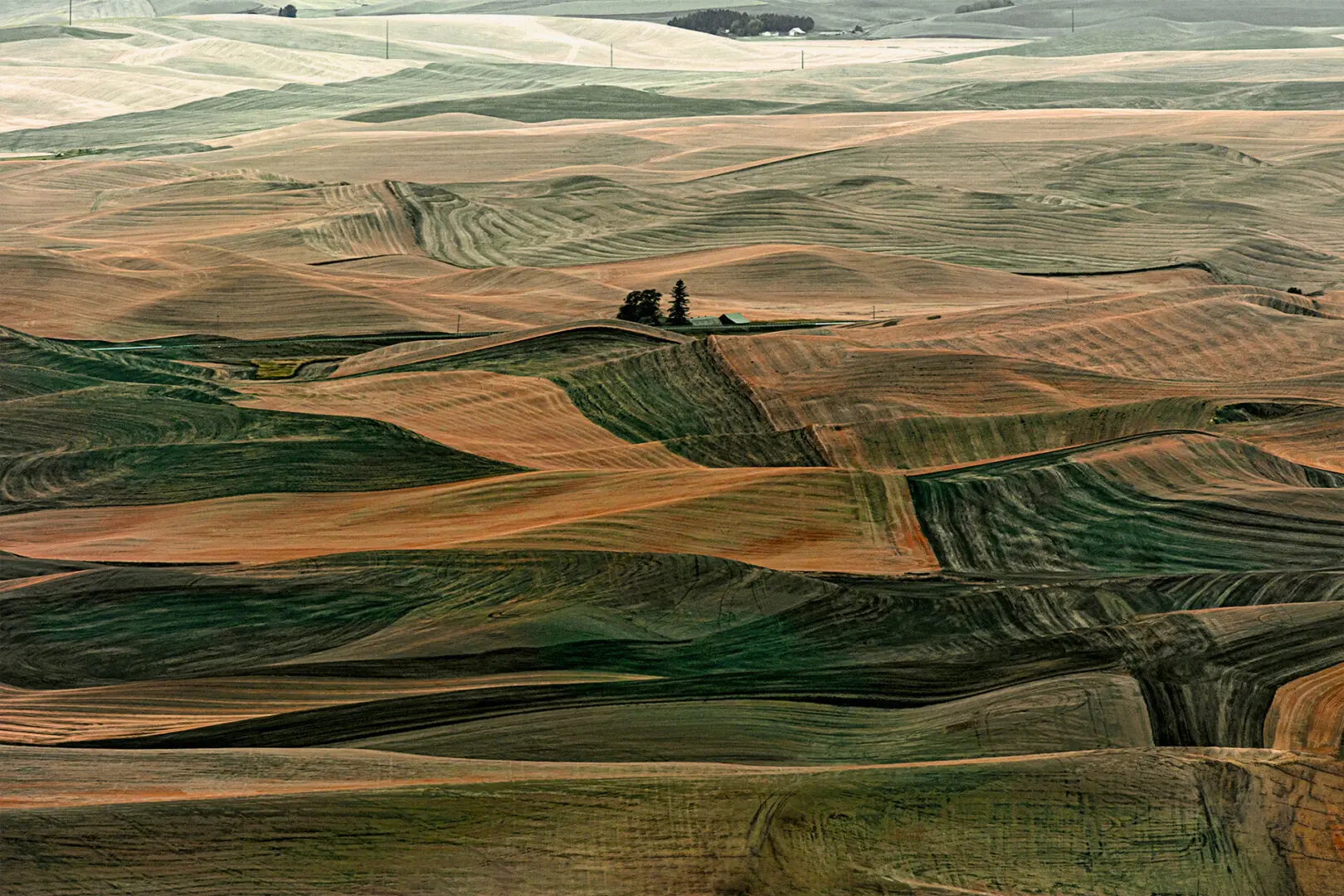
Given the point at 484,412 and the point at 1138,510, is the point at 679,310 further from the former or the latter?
the point at 1138,510

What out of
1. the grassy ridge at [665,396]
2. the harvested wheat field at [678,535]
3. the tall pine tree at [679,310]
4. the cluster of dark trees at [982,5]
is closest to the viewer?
the harvested wheat field at [678,535]

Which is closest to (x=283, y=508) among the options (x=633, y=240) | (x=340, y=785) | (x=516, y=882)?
(x=340, y=785)

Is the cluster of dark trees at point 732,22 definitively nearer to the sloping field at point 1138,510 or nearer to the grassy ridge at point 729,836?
the sloping field at point 1138,510

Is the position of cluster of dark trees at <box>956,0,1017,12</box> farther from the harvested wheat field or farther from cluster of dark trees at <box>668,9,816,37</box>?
the harvested wheat field

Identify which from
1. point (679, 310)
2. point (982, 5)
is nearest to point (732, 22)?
point (982, 5)

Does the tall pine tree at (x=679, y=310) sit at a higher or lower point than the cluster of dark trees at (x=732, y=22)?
lower

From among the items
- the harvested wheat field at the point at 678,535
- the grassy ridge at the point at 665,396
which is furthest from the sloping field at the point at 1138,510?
the grassy ridge at the point at 665,396
